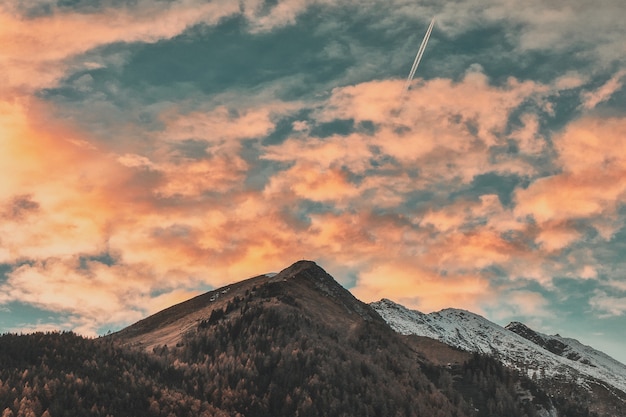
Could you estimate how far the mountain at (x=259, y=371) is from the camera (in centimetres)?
Answer: 3180

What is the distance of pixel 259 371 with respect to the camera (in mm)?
44062

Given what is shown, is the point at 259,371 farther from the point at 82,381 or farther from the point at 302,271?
the point at 302,271

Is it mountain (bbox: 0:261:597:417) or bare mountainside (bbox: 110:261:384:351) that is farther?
bare mountainside (bbox: 110:261:384:351)

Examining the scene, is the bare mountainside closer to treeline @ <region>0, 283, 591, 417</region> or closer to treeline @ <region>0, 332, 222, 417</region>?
treeline @ <region>0, 283, 591, 417</region>

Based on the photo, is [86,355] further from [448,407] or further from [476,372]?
[476,372]

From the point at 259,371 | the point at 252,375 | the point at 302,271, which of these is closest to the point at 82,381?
the point at 252,375

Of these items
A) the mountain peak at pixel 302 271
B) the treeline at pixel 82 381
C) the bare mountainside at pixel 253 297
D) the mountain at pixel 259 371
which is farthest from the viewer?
the mountain peak at pixel 302 271

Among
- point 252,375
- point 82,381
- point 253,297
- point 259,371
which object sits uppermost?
point 253,297

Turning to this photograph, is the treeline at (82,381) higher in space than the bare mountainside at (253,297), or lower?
lower

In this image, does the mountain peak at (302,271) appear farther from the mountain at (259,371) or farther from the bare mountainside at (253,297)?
the mountain at (259,371)

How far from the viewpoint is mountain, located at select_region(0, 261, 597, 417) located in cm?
3180

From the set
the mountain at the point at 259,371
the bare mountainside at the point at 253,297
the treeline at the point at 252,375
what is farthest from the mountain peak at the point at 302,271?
the treeline at the point at 252,375

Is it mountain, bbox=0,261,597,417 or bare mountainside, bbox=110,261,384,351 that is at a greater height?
bare mountainside, bbox=110,261,384,351

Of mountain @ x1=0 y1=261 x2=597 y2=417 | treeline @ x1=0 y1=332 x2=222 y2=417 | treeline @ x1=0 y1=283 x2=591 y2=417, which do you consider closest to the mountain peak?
mountain @ x1=0 y1=261 x2=597 y2=417
